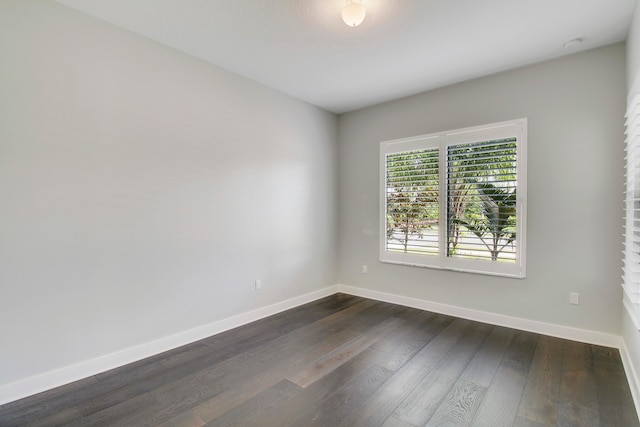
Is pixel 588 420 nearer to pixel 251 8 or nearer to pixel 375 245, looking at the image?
pixel 375 245

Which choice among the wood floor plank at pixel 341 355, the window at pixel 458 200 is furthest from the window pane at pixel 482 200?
the wood floor plank at pixel 341 355

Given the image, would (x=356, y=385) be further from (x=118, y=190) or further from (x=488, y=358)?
(x=118, y=190)

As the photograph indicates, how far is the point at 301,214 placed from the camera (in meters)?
4.25

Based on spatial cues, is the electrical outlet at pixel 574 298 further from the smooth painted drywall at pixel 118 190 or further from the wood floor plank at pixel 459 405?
the smooth painted drywall at pixel 118 190

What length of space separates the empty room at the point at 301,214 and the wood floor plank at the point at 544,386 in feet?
0.06

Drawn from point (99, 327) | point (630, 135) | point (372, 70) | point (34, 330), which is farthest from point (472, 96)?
point (34, 330)

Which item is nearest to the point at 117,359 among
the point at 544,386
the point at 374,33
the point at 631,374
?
the point at 544,386

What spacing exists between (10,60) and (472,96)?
13.4ft

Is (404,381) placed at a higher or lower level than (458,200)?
lower

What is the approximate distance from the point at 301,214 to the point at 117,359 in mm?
2498

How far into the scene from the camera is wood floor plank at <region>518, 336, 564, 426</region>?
1.95 m

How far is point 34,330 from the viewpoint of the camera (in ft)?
7.11

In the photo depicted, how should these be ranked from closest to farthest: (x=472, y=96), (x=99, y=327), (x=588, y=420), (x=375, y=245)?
(x=588, y=420)
(x=99, y=327)
(x=472, y=96)
(x=375, y=245)

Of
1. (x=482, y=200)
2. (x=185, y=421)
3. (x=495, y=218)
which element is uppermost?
(x=482, y=200)
